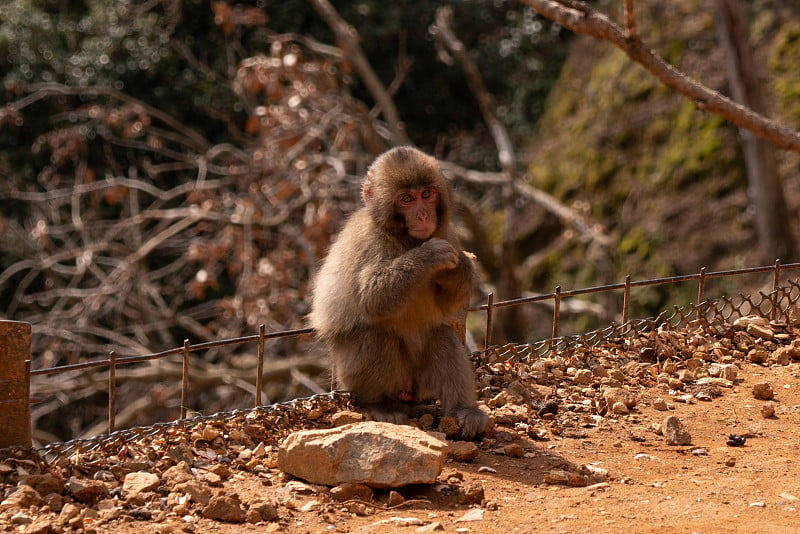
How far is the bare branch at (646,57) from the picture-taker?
6145mm

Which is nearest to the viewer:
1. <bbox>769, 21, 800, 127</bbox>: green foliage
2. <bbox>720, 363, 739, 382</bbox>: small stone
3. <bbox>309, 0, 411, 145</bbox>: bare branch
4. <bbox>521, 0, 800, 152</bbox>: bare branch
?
<bbox>720, 363, 739, 382</bbox>: small stone

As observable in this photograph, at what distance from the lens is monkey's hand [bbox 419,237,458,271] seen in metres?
4.23

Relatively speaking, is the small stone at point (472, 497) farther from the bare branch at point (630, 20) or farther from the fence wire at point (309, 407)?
the bare branch at point (630, 20)

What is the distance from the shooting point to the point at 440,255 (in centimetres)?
424

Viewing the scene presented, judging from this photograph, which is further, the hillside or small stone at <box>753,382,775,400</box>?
the hillside

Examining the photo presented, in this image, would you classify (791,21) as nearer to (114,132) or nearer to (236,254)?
(236,254)

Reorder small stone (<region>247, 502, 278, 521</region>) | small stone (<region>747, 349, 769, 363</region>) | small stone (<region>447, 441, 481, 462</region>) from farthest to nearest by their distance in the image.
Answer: small stone (<region>747, 349, 769, 363</region>) < small stone (<region>447, 441, 481, 462</region>) < small stone (<region>247, 502, 278, 521</region>)

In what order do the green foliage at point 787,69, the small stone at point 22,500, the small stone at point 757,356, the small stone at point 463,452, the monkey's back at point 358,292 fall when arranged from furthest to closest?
the green foliage at point 787,69
the small stone at point 757,356
the monkey's back at point 358,292
the small stone at point 463,452
the small stone at point 22,500

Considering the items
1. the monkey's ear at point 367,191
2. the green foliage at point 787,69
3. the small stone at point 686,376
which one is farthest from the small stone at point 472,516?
the green foliage at point 787,69

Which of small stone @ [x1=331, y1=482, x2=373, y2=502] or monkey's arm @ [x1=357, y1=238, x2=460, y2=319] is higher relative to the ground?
monkey's arm @ [x1=357, y1=238, x2=460, y2=319]

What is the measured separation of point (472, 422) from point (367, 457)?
768mm

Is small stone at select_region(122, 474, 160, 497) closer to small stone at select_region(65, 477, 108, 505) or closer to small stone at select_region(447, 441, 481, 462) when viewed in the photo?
small stone at select_region(65, 477, 108, 505)

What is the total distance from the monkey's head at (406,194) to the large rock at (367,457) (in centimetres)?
111

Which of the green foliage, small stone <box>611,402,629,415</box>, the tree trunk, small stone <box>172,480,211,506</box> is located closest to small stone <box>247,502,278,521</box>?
small stone <box>172,480,211,506</box>
